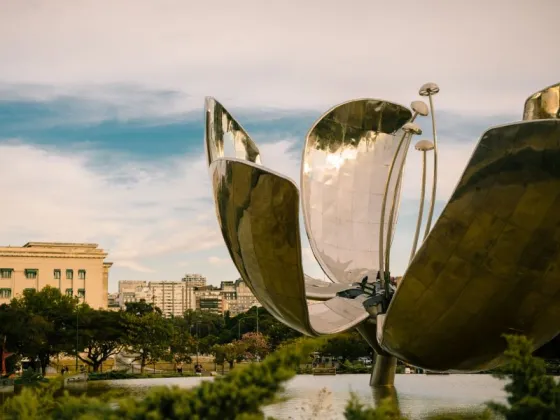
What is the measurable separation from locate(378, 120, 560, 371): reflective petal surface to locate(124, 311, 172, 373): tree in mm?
29837

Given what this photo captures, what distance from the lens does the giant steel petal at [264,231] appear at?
10.6 metres

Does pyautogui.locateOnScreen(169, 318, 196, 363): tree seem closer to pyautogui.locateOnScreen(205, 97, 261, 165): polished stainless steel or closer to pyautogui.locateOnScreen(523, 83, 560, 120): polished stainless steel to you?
pyautogui.locateOnScreen(205, 97, 261, 165): polished stainless steel

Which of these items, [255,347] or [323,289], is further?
[255,347]

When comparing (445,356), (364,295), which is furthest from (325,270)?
(445,356)

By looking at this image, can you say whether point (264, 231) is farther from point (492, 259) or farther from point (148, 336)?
point (148, 336)

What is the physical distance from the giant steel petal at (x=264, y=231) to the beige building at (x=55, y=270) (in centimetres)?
6695

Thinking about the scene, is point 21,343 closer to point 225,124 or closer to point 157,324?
point 157,324

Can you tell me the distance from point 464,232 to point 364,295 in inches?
196

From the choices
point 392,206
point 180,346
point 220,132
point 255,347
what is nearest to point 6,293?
point 180,346

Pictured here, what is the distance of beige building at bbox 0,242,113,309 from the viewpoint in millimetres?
76062

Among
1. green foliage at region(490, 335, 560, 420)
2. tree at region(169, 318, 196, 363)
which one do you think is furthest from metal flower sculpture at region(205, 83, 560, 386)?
tree at region(169, 318, 196, 363)

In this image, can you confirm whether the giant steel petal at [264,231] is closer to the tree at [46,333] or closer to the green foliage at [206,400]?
the green foliage at [206,400]

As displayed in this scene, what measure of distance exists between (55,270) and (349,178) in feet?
214

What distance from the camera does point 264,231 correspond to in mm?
11039
